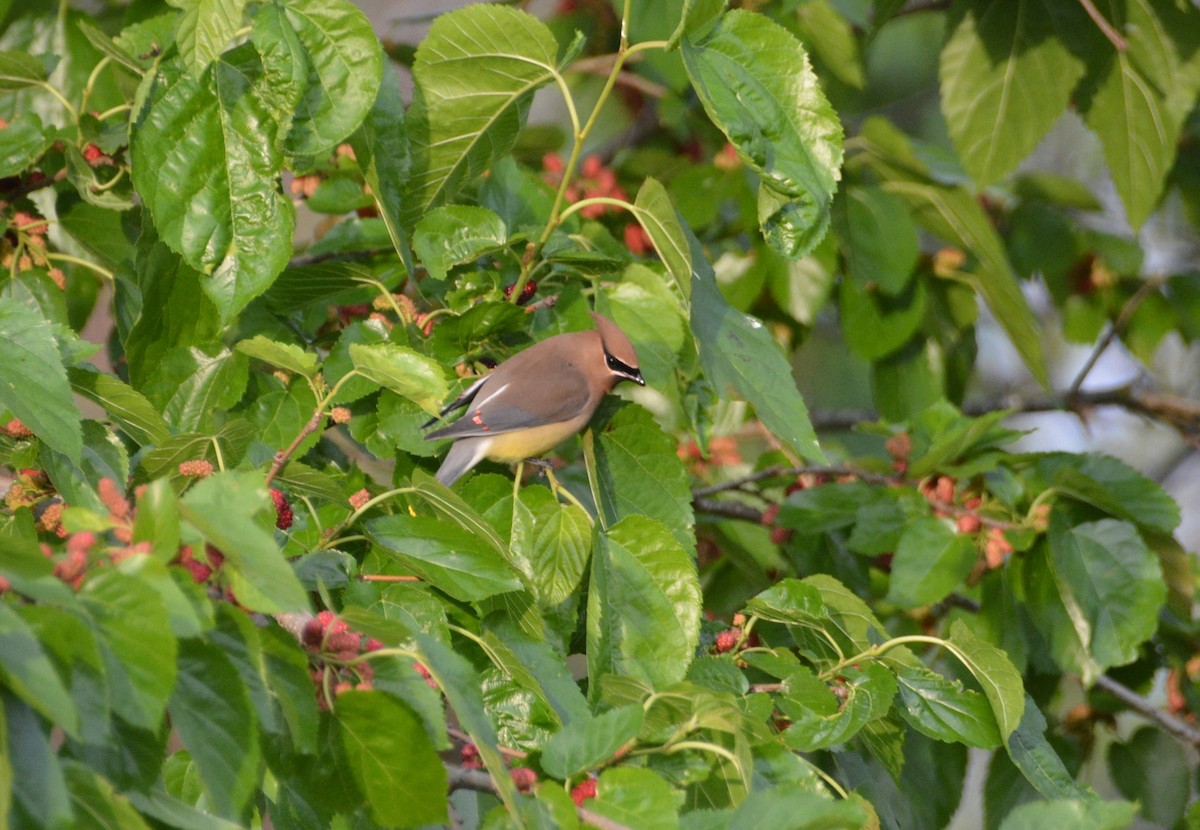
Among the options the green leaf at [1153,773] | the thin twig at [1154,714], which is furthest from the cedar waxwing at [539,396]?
the green leaf at [1153,773]

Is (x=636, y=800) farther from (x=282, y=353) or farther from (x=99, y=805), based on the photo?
(x=282, y=353)

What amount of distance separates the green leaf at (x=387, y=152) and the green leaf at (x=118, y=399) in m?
0.46

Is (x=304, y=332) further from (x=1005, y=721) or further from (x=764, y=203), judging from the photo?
(x=1005, y=721)

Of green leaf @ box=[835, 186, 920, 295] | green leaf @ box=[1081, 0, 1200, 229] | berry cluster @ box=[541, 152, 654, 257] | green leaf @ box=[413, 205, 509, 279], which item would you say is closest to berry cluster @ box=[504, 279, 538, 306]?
green leaf @ box=[413, 205, 509, 279]

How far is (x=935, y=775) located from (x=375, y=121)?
190 cm

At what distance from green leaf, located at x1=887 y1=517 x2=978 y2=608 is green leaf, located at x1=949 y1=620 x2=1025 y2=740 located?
0.72 metres

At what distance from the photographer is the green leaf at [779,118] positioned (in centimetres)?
180

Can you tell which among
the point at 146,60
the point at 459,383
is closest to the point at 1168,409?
the point at 459,383

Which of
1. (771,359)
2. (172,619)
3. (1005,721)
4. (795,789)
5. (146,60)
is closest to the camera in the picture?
(172,619)

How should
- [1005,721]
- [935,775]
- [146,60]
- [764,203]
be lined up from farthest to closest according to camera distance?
[935,775], [146,60], [764,203], [1005,721]

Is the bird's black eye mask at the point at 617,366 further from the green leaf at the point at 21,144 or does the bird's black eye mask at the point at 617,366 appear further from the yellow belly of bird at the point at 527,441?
the green leaf at the point at 21,144

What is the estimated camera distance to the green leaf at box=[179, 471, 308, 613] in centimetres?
114

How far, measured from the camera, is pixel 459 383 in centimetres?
212

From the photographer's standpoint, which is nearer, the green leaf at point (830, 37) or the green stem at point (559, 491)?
the green stem at point (559, 491)
